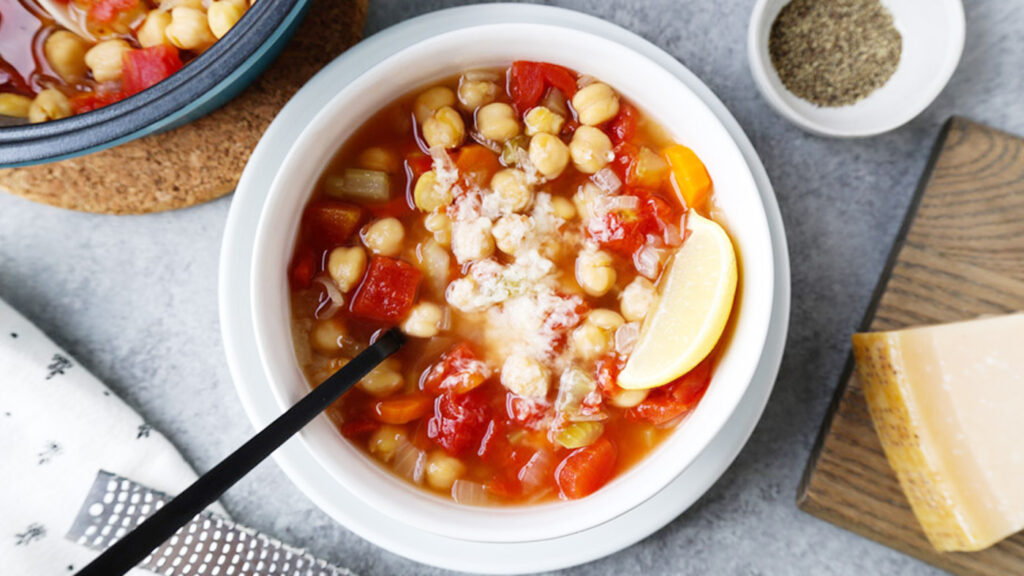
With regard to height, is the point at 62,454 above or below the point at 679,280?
below

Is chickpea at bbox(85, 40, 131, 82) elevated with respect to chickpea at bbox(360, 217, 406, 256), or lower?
elevated

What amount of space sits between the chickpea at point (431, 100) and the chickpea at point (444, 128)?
13mm

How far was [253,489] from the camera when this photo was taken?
2514 millimetres

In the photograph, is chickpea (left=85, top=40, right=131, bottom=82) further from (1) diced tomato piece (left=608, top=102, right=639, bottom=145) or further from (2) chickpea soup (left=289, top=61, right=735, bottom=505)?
(1) diced tomato piece (left=608, top=102, right=639, bottom=145)

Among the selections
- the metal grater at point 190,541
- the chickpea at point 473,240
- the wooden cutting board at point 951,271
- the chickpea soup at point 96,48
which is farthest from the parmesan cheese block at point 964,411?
the chickpea soup at point 96,48

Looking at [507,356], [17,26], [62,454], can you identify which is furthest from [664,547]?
[17,26]

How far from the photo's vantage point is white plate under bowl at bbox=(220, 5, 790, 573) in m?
2.12

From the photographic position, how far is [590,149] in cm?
210

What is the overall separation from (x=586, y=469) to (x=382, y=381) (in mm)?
565

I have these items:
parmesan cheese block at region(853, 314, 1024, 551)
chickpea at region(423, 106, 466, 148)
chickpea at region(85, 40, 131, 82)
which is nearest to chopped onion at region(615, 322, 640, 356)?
chickpea at region(423, 106, 466, 148)

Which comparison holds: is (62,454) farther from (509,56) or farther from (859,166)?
(859,166)

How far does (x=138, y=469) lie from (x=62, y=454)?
22cm

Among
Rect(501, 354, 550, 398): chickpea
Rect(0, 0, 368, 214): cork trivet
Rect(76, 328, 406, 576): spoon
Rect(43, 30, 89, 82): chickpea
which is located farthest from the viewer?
Rect(0, 0, 368, 214): cork trivet

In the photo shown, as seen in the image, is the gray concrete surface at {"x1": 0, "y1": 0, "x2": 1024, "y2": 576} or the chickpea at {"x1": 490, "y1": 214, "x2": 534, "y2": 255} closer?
the chickpea at {"x1": 490, "y1": 214, "x2": 534, "y2": 255}
